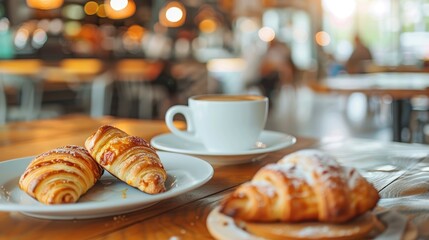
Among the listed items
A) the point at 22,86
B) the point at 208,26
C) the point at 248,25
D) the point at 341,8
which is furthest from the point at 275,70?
the point at 341,8

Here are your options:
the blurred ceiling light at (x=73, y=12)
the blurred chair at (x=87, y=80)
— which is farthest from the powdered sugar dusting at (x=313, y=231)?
the blurred ceiling light at (x=73, y=12)

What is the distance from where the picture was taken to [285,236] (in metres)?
0.44

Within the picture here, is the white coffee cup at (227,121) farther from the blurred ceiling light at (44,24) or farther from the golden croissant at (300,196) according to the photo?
the blurred ceiling light at (44,24)

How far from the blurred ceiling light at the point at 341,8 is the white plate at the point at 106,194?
36.9 feet

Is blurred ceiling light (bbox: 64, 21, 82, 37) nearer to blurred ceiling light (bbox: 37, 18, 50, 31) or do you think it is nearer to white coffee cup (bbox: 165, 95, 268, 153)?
blurred ceiling light (bbox: 37, 18, 50, 31)

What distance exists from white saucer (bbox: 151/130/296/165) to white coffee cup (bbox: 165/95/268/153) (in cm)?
2

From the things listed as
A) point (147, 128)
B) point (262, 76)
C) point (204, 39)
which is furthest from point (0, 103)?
point (204, 39)

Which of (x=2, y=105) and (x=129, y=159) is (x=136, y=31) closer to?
(x=2, y=105)

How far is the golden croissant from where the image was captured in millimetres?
439

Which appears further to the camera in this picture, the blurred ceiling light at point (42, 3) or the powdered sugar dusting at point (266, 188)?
the blurred ceiling light at point (42, 3)

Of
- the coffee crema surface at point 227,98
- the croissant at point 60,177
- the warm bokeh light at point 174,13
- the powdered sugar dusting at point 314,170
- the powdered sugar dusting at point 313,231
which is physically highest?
the warm bokeh light at point 174,13

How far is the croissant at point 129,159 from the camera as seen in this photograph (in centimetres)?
58

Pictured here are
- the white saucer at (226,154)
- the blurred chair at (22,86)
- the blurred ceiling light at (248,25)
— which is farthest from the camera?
the blurred ceiling light at (248,25)

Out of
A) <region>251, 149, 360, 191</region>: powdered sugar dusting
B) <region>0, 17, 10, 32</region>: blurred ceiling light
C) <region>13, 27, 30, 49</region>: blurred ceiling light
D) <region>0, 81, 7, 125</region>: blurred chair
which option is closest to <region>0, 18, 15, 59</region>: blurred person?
<region>0, 17, 10, 32</region>: blurred ceiling light
